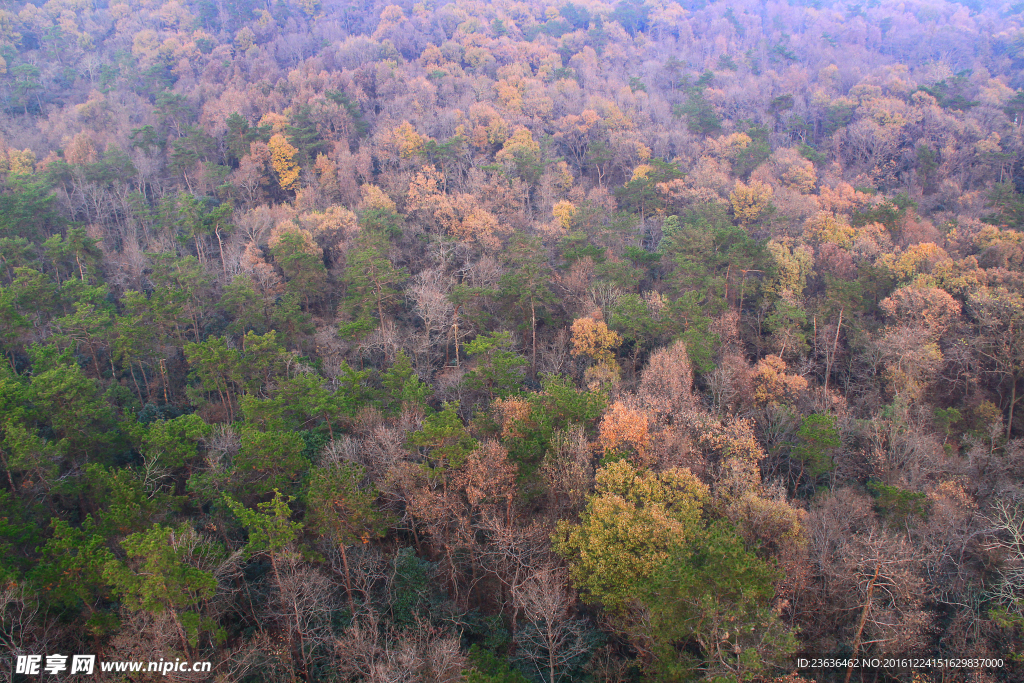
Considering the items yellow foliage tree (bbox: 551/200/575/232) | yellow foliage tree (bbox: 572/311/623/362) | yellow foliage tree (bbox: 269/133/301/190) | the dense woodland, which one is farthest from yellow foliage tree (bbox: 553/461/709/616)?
yellow foliage tree (bbox: 269/133/301/190)

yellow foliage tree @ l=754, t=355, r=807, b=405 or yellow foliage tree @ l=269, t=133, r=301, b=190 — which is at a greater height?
yellow foliage tree @ l=269, t=133, r=301, b=190

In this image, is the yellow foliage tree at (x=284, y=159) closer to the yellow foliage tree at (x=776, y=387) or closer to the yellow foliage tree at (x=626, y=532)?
the yellow foliage tree at (x=776, y=387)

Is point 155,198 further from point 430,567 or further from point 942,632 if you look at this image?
point 942,632

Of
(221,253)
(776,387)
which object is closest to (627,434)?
(776,387)

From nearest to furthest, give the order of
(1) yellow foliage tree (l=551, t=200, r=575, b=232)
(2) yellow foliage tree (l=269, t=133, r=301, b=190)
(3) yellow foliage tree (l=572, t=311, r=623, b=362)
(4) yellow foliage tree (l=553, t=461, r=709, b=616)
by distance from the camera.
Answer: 1. (4) yellow foliage tree (l=553, t=461, r=709, b=616)
2. (3) yellow foliage tree (l=572, t=311, r=623, b=362)
3. (1) yellow foliage tree (l=551, t=200, r=575, b=232)
4. (2) yellow foliage tree (l=269, t=133, r=301, b=190)

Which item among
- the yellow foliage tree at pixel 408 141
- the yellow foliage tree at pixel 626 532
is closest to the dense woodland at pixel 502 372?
the yellow foliage tree at pixel 626 532

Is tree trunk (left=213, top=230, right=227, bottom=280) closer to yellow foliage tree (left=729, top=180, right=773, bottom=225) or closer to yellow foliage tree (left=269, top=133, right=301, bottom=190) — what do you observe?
yellow foliage tree (left=269, top=133, right=301, bottom=190)

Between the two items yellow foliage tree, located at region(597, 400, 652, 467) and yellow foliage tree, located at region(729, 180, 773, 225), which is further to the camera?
yellow foliage tree, located at region(729, 180, 773, 225)

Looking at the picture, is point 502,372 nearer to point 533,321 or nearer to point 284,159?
point 533,321

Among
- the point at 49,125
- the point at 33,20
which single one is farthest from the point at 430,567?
the point at 33,20
